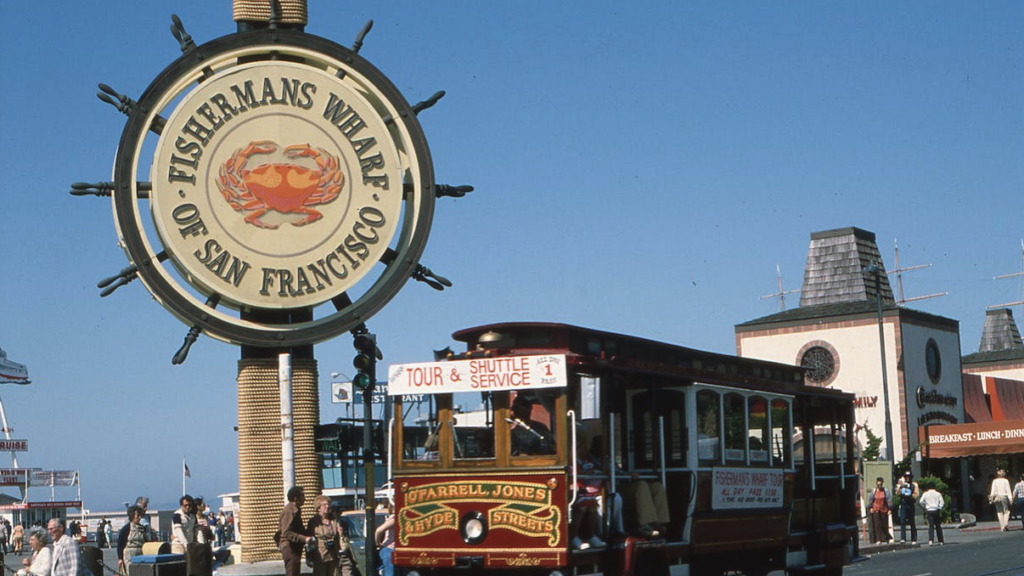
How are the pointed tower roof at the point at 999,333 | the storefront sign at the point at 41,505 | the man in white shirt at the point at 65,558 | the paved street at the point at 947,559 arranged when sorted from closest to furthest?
the man in white shirt at the point at 65,558 → the paved street at the point at 947,559 → the storefront sign at the point at 41,505 → the pointed tower roof at the point at 999,333

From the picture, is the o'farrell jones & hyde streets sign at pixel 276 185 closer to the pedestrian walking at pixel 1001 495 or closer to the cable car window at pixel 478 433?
the cable car window at pixel 478 433

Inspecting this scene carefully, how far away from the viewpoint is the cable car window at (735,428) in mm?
16741

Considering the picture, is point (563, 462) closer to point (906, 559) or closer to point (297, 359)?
point (297, 359)

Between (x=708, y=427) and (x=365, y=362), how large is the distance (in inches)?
165

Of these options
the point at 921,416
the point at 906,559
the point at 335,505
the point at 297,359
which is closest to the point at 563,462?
the point at 335,505

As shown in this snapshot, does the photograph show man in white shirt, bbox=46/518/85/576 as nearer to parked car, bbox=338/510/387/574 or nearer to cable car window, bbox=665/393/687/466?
cable car window, bbox=665/393/687/466

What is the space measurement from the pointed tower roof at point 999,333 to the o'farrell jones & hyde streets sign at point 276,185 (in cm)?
7675

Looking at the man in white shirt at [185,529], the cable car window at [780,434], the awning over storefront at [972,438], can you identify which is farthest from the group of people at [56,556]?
the awning over storefront at [972,438]

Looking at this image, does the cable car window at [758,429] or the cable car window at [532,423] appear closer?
the cable car window at [532,423]

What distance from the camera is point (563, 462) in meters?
13.9

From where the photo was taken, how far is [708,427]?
16.3 meters

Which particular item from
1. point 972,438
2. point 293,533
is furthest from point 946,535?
point 293,533

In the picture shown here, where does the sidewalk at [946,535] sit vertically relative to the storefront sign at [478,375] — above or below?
below

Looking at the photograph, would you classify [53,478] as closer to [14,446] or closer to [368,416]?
[14,446]
